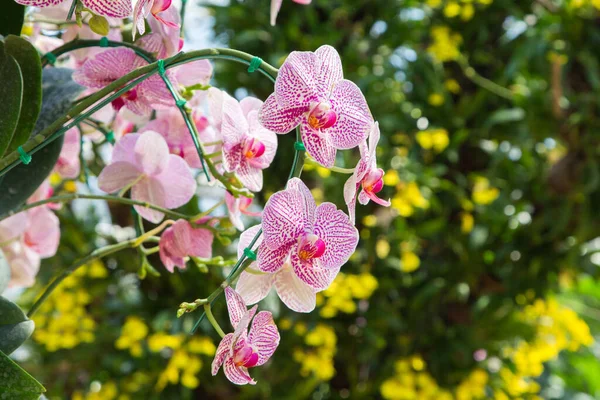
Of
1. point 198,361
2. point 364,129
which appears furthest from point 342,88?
point 198,361

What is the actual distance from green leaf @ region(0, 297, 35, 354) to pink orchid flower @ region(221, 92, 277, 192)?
0.12 meters

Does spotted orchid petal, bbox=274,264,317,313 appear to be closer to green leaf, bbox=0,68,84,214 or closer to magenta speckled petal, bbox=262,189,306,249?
magenta speckled petal, bbox=262,189,306,249

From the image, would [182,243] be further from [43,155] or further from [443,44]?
[443,44]

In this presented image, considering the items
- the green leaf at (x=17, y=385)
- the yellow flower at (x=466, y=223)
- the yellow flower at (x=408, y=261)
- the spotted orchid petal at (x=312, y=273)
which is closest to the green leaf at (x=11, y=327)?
the green leaf at (x=17, y=385)

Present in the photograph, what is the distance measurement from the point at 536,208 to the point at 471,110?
24 centimetres

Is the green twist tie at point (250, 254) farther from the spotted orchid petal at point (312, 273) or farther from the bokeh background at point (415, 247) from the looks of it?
the bokeh background at point (415, 247)

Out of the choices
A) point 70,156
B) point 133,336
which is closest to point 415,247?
point 133,336

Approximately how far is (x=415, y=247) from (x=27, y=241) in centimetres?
91

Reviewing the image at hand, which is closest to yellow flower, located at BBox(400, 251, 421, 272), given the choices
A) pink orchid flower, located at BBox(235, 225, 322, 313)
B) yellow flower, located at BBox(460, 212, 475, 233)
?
yellow flower, located at BBox(460, 212, 475, 233)

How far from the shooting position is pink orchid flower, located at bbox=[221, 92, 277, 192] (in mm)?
308

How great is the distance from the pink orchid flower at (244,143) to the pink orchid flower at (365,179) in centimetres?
7

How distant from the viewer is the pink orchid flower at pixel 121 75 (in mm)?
328

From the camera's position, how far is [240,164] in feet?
1.05

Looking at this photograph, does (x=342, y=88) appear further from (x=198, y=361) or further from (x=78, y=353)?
(x=78, y=353)
